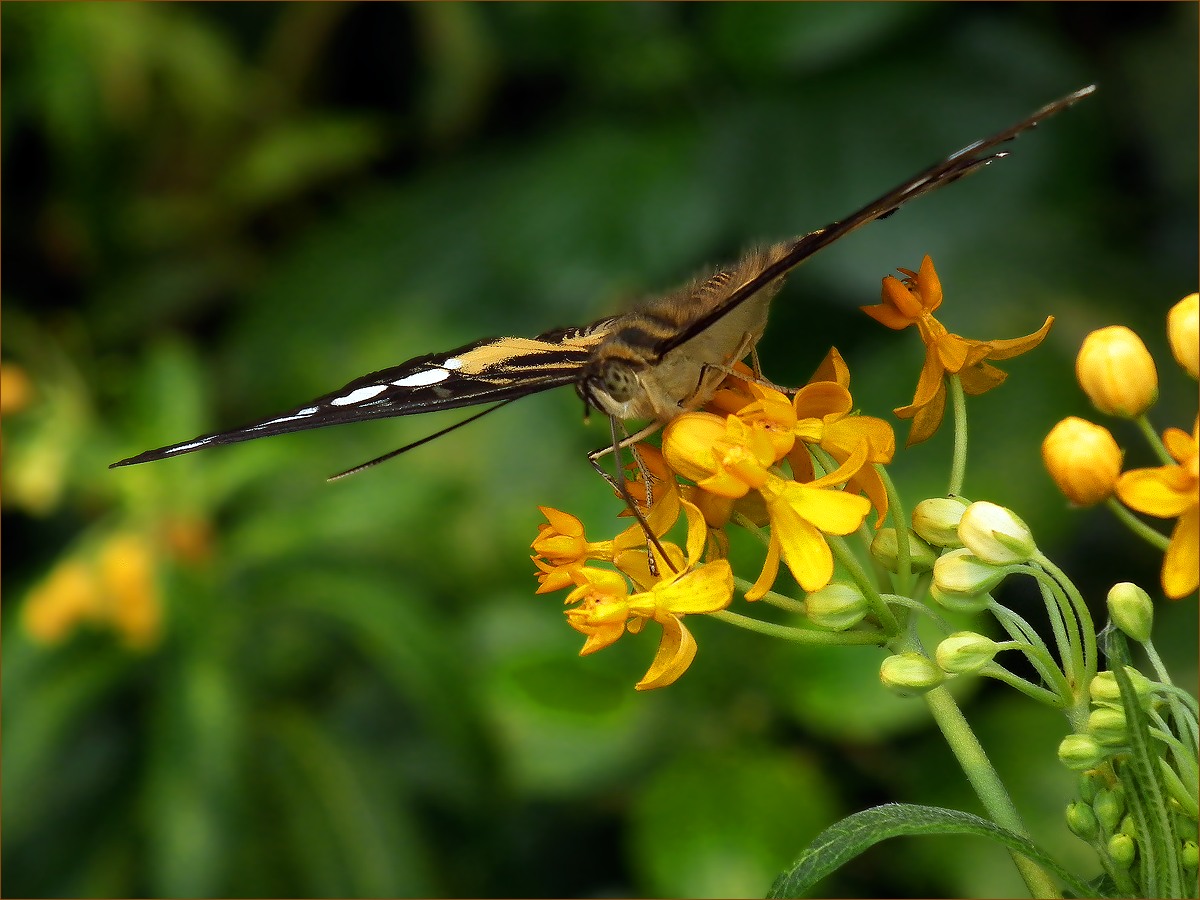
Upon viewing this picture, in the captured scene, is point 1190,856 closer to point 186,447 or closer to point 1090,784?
point 1090,784

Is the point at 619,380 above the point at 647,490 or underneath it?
Answer: above

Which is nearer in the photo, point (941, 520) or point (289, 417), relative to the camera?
point (941, 520)

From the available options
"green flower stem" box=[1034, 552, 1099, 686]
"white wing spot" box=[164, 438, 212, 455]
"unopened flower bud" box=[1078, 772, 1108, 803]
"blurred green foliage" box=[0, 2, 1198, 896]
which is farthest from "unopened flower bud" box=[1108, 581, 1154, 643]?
"blurred green foliage" box=[0, 2, 1198, 896]

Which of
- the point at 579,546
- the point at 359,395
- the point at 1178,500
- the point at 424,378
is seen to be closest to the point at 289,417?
the point at 359,395

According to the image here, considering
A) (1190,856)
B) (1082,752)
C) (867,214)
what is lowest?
(1190,856)

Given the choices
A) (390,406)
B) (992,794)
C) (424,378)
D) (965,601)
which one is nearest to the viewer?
(992,794)

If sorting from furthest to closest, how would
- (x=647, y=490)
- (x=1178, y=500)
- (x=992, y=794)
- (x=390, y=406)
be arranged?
(x=390, y=406) < (x=647, y=490) < (x=992, y=794) < (x=1178, y=500)

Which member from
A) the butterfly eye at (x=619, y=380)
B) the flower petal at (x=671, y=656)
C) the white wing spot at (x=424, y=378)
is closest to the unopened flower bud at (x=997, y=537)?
the flower petal at (x=671, y=656)

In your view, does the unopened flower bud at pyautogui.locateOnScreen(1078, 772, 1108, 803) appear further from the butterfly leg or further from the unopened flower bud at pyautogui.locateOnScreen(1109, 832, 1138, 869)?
the butterfly leg
